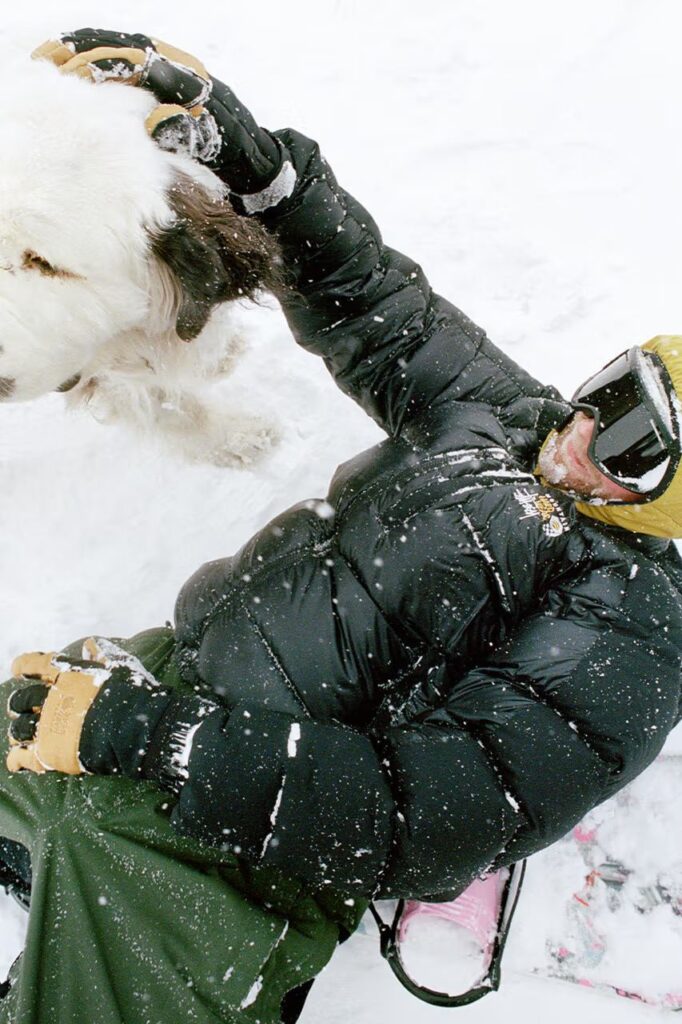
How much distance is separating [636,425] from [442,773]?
2.97 feet

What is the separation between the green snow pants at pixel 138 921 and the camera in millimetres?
1301

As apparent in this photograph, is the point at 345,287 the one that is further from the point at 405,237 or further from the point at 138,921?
the point at 138,921

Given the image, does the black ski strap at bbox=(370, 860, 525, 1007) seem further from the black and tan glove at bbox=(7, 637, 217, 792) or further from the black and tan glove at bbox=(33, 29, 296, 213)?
the black and tan glove at bbox=(33, 29, 296, 213)

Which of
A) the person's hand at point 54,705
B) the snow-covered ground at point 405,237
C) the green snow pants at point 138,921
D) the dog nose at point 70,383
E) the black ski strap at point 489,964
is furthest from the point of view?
the snow-covered ground at point 405,237

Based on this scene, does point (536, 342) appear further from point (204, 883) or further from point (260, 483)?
point (204, 883)

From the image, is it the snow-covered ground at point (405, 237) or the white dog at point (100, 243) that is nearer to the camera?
the white dog at point (100, 243)

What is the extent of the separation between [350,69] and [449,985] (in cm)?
432

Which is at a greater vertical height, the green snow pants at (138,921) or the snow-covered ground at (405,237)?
the snow-covered ground at (405,237)

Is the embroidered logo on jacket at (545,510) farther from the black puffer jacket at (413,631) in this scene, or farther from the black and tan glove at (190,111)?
the black and tan glove at (190,111)

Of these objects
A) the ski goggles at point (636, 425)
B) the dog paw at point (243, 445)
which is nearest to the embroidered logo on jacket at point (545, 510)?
the ski goggles at point (636, 425)

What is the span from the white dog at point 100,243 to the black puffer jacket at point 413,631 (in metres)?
0.33

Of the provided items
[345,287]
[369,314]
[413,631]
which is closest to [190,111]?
[345,287]

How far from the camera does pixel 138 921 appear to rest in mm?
1335

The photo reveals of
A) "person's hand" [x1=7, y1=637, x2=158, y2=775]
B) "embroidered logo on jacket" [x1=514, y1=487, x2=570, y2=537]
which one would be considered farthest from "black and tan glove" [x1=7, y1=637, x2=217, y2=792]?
"embroidered logo on jacket" [x1=514, y1=487, x2=570, y2=537]
